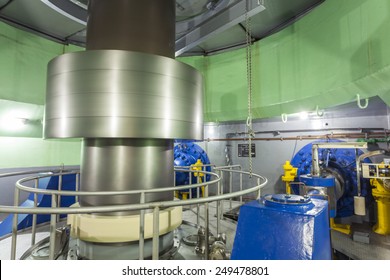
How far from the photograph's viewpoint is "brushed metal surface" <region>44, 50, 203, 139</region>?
5.44ft

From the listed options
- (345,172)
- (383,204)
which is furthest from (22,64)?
(383,204)

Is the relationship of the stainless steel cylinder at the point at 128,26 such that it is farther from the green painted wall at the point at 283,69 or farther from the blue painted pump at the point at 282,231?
the green painted wall at the point at 283,69

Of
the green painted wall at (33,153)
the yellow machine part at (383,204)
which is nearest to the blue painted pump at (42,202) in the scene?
the green painted wall at (33,153)

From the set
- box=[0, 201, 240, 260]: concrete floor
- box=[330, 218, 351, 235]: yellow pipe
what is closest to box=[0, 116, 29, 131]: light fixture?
box=[0, 201, 240, 260]: concrete floor

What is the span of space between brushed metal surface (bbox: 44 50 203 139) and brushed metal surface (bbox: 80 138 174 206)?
22cm

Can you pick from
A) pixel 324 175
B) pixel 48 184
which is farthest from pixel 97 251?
pixel 324 175

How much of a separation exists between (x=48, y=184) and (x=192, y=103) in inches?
119

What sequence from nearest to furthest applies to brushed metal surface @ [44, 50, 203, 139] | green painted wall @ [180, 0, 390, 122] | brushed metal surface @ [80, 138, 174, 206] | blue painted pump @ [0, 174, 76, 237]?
Answer: brushed metal surface @ [44, 50, 203, 139], brushed metal surface @ [80, 138, 174, 206], green painted wall @ [180, 0, 390, 122], blue painted pump @ [0, 174, 76, 237]

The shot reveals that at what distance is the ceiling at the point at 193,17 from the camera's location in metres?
2.91

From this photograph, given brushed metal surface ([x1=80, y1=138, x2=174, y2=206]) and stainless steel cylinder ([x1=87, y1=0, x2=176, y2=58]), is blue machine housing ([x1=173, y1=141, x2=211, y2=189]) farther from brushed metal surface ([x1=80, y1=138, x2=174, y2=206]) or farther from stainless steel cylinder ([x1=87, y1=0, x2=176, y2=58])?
stainless steel cylinder ([x1=87, y1=0, x2=176, y2=58])

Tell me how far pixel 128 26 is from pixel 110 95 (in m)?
0.72

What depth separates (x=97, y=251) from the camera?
1.88 m

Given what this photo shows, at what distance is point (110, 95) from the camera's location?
1.67 metres

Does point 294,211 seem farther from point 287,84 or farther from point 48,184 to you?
point 48,184
